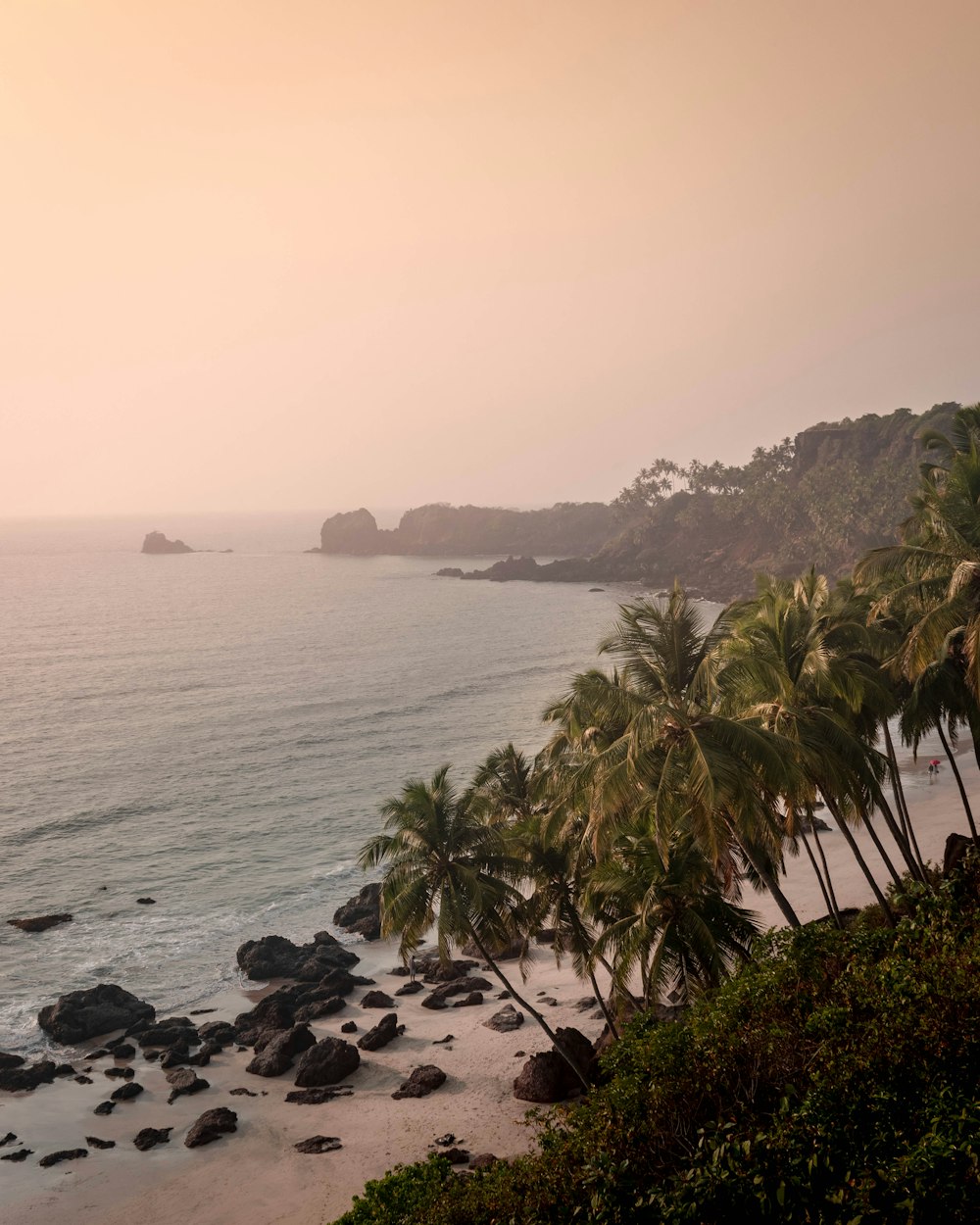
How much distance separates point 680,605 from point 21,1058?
2859 cm

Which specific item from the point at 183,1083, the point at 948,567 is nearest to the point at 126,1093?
the point at 183,1083

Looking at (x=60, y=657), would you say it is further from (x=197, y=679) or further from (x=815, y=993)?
(x=815, y=993)

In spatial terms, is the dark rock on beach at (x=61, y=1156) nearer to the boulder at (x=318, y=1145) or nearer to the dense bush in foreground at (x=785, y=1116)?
the boulder at (x=318, y=1145)

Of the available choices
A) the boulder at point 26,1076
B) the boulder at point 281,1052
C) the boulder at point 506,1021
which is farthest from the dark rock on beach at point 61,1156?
the boulder at point 506,1021

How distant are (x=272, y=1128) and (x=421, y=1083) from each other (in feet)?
15.6

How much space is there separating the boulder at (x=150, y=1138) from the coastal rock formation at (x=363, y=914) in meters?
15.5

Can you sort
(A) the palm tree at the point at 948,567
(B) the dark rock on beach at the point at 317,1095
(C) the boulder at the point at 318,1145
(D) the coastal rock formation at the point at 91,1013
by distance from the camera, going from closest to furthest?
(A) the palm tree at the point at 948,567 < (C) the boulder at the point at 318,1145 < (B) the dark rock on beach at the point at 317,1095 < (D) the coastal rock formation at the point at 91,1013

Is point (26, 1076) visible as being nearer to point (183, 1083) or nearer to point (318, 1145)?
point (183, 1083)

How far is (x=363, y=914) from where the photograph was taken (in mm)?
44969

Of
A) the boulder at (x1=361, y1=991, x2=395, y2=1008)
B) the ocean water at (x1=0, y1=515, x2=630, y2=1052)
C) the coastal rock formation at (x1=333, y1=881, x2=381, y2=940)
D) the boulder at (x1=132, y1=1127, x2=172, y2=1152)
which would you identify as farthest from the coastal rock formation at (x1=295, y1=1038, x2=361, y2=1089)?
the coastal rock formation at (x1=333, y1=881, x2=381, y2=940)

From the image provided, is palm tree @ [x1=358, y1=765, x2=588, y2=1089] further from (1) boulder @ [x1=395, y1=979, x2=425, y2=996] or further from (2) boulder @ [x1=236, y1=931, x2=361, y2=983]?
(2) boulder @ [x1=236, y1=931, x2=361, y2=983]

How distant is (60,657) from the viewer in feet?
368

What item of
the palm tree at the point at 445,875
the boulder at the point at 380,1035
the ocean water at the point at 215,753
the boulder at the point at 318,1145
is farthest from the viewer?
the ocean water at the point at 215,753

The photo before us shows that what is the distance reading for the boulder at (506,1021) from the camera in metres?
33.7
